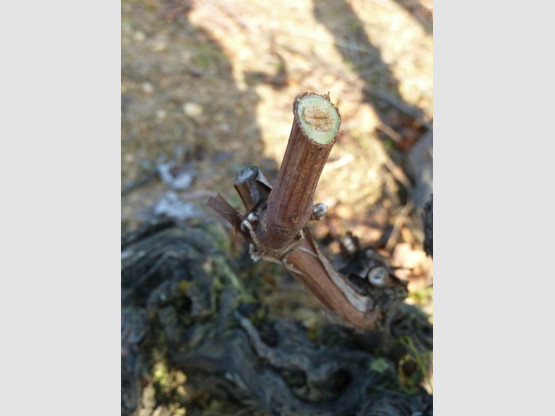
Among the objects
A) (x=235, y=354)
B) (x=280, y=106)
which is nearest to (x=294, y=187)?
(x=235, y=354)

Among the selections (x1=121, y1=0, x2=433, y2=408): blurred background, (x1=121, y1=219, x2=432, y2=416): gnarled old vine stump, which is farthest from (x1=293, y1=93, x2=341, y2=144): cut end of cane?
(x1=121, y1=0, x2=433, y2=408): blurred background

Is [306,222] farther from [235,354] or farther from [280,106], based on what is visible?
[280,106]

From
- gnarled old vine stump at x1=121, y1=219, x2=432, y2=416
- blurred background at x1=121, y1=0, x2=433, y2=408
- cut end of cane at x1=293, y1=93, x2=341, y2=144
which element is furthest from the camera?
blurred background at x1=121, y1=0, x2=433, y2=408

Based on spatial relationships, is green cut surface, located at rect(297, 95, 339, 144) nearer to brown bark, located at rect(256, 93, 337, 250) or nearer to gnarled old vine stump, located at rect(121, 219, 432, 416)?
brown bark, located at rect(256, 93, 337, 250)

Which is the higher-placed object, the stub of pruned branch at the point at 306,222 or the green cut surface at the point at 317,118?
the green cut surface at the point at 317,118

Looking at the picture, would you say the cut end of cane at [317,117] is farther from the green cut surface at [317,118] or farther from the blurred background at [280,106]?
the blurred background at [280,106]

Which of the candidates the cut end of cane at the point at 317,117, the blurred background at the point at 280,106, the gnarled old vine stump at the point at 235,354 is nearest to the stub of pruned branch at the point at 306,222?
the cut end of cane at the point at 317,117

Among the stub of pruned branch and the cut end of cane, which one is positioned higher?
the cut end of cane
